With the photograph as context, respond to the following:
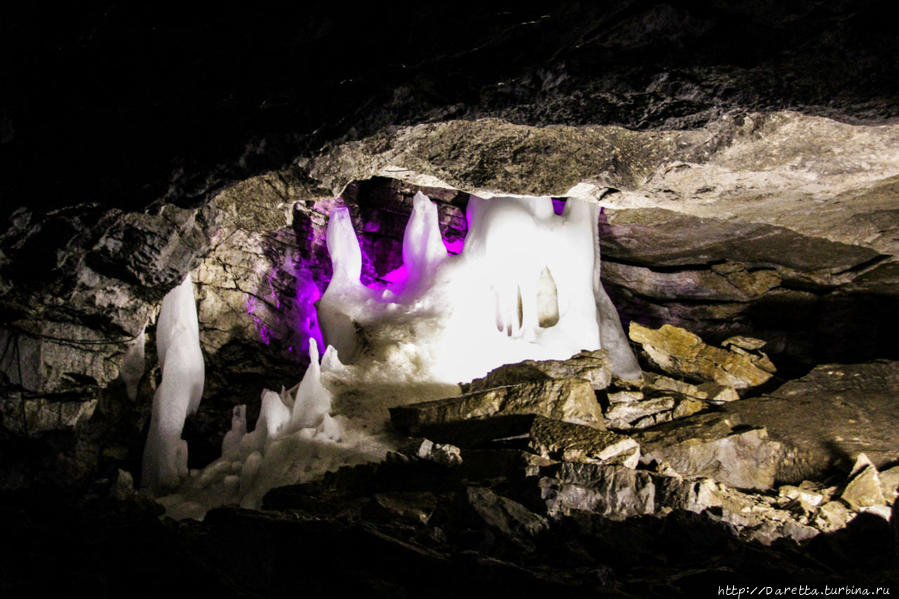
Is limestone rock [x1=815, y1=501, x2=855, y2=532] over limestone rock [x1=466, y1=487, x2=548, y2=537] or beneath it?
beneath

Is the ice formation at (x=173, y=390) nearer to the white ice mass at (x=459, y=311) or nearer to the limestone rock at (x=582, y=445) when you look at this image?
the white ice mass at (x=459, y=311)

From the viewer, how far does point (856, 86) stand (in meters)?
3.14

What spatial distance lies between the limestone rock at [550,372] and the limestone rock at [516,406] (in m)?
0.39

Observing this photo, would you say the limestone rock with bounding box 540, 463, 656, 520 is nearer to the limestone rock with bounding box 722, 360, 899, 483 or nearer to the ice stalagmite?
the limestone rock with bounding box 722, 360, 899, 483

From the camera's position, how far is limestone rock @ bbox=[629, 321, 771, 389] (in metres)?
9.01

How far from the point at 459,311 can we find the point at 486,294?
585mm

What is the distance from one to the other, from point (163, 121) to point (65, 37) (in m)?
0.60

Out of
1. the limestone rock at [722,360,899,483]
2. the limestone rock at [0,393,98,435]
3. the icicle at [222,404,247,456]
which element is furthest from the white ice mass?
the limestone rock at [722,360,899,483]

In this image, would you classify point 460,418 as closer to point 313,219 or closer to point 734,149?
point 734,149

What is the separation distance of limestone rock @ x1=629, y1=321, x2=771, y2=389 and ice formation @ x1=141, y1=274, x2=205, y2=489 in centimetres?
646

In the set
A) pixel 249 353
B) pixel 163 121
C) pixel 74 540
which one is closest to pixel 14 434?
pixel 74 540

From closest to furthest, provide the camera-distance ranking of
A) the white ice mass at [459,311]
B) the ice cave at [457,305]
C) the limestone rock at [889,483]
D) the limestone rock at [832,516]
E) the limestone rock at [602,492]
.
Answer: the ice cave at [457,305] < the limestone rock at [602,492] < the limestone rock at [832,516] < the limestone rock at [889,483] < the white ice mass at [459,311]

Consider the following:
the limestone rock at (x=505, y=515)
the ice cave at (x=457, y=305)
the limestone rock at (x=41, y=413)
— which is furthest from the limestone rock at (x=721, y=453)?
the limestone rock at (x=41, y=413)

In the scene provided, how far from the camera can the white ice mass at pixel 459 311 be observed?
25.1 feet
